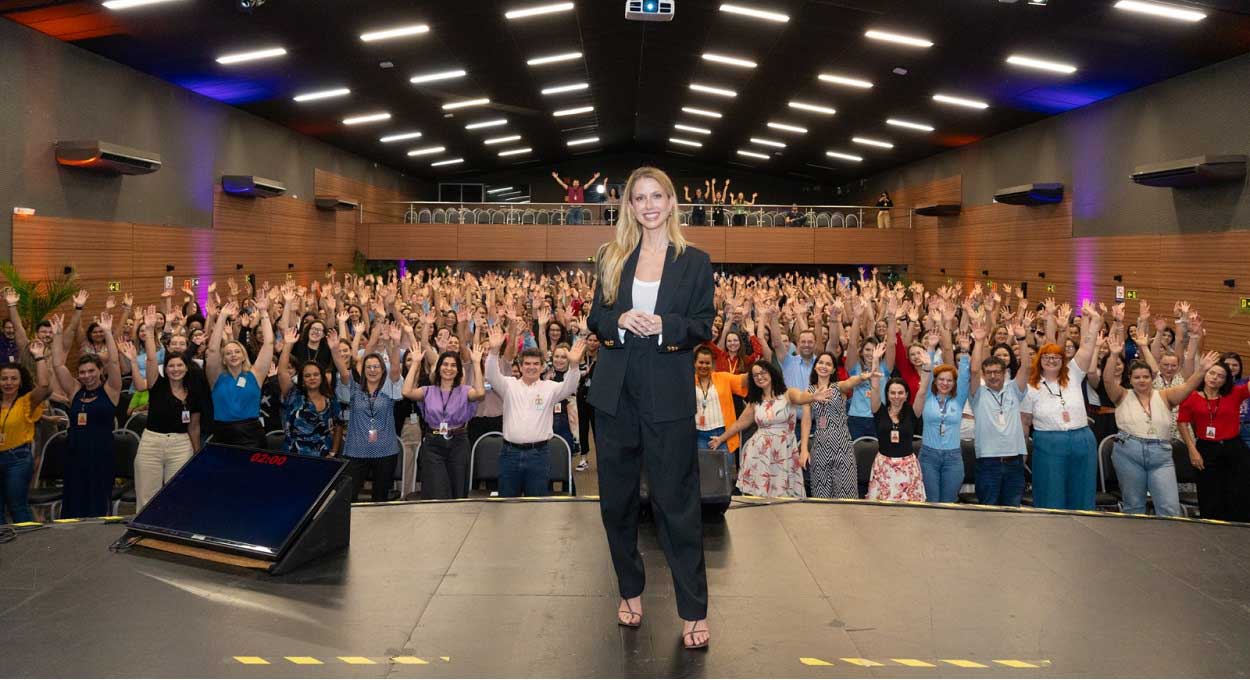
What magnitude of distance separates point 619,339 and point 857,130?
20.7 m

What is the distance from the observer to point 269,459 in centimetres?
412

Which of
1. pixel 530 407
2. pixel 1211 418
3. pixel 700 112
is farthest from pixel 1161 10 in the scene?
pixel 700 112

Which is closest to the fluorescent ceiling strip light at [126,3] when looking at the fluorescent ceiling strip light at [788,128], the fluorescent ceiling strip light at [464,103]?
the fluorescent ceiling strip light at [464,103]

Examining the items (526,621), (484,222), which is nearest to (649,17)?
(526,621)

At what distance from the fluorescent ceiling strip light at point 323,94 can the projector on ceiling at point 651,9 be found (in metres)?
8.97

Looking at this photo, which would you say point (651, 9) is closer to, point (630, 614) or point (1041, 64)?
point (1041, 64)

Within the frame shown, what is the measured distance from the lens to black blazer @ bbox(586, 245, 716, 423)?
3.04m

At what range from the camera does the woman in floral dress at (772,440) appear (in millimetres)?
6121

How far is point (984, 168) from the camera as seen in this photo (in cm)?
2075

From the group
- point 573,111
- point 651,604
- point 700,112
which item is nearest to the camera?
point 651,604

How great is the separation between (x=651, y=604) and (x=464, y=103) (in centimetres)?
1853

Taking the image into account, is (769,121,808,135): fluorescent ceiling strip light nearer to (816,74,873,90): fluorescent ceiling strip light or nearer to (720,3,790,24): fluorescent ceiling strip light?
(816,74,873,90): fluorescent ceiling strip light

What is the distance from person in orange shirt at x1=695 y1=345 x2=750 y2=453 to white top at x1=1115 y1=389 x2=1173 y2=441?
2.65m

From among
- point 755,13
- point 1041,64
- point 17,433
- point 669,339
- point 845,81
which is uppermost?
point 755,13
